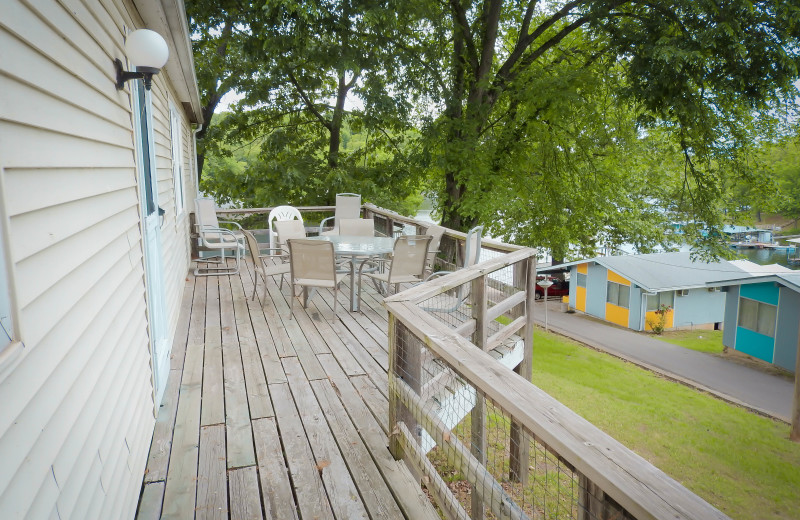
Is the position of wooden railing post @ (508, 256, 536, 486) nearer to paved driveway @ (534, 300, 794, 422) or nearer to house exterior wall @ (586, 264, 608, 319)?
paved driveway @ (534, 300, 794, 422)

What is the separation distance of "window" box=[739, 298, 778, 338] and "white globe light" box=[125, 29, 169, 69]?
16.4 m

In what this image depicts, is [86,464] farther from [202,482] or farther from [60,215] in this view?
[202,482]

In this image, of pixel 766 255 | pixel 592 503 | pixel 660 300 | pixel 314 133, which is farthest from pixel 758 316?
pixel 766 255

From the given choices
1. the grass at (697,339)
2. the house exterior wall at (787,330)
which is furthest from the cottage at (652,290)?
the house exterior wall at (787,330)

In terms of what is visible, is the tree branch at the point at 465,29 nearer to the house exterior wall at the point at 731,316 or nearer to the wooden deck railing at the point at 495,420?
the wooden deck railing at the point at 495,420

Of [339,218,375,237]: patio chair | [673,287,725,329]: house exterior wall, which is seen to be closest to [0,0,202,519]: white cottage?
[339,218,375,237]: patio chair

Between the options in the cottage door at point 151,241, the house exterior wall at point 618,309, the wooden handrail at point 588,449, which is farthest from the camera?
the house exterior wall at point 618,309

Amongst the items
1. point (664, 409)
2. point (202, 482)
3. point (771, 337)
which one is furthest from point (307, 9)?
point (771, 337)

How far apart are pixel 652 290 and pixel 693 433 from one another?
9.30m

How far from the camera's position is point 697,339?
1856 centimetres

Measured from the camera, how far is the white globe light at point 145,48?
2.89 m

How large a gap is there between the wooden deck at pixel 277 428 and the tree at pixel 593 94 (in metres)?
6.31

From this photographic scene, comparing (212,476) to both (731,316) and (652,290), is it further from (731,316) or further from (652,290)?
(652,290)

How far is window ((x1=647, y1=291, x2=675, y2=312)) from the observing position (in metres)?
19.1
